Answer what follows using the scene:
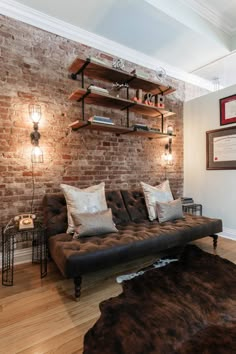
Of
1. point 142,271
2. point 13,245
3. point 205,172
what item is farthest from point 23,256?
point 205,172

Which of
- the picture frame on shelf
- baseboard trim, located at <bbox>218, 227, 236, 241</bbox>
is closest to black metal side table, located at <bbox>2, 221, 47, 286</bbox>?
baseboard trim, located at <bbox>218, 227, 236, 241</bbox>

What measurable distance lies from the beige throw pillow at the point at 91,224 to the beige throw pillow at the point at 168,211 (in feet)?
2.50

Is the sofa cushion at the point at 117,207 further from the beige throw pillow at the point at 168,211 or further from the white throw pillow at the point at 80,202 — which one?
the beige throw pillow at the point at 168,211

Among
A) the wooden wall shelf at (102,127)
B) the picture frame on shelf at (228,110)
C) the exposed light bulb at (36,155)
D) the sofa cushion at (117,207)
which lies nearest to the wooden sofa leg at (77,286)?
the sofa cushion at (117,207)

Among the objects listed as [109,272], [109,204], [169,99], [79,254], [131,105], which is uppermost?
[169,99]

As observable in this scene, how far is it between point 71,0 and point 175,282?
125 inches

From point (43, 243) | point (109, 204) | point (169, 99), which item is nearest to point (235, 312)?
point (109, 204)

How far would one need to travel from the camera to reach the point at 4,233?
6.77ft

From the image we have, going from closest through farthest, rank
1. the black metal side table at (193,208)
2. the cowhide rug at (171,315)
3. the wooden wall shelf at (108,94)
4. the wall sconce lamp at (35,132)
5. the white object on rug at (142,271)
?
the cowhide rug at (171,315) < the white object on rug at (142,271) < the wall sconce lamp at (35,132) < the wooden wall shelf at (108,94) < the black metal side table at (193,208)

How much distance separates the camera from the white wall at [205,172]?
329 centimetres

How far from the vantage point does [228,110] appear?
3.28 metres

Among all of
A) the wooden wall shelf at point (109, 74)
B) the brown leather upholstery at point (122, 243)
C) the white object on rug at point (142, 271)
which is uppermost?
the wooden wall shelf at point (109, 74)

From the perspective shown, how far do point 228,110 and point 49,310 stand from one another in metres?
3.50

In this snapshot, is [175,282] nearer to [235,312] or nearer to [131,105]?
[235,312]
